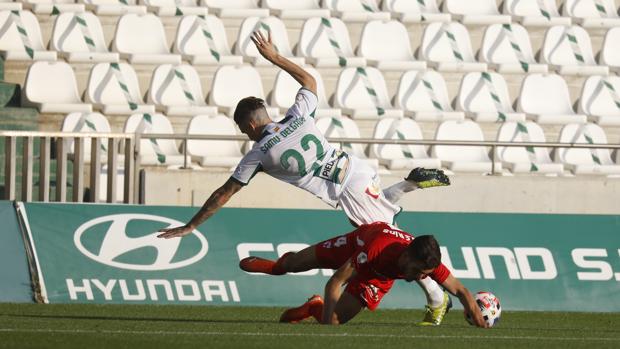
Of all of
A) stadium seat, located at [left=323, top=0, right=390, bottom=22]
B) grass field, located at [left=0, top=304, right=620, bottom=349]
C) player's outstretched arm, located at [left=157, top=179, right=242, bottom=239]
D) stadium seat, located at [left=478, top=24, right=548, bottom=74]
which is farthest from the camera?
stadium seat, located at [left=323, top=0, right=390, bottom=22]

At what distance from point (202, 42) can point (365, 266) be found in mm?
9288

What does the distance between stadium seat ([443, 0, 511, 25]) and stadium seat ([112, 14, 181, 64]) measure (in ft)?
14.9

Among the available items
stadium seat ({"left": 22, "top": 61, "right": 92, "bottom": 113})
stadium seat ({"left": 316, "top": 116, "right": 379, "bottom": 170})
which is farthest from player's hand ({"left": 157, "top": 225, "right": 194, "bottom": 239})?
stadium seat ({"left": 22, "top": 61, "right": 92, "bottom": 113})

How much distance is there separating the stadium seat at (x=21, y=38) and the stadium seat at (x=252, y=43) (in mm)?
2734

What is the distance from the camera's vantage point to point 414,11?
20219mm

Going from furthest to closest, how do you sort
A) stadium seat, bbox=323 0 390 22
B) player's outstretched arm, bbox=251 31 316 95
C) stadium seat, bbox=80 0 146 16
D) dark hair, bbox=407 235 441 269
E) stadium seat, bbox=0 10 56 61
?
1. stadium seat, bbox=323 0 390 22
2. stadium seat, bbox=80 0 146 16
3. stadium seat, bbox=0 10 56 61
4. player's outstretched arm, bbox=251 31 316 95
5. dark hair, bbox=407 235 441 269

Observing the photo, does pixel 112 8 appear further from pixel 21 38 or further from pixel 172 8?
pixel 21 38

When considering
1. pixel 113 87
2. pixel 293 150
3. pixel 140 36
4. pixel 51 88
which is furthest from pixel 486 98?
pixel 293 150

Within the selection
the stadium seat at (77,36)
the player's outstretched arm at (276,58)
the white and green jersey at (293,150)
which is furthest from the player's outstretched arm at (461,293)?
the stadium seat at (77,36)

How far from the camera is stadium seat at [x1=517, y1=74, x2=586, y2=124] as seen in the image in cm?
1925

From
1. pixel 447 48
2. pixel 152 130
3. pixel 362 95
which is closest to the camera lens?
pixel 152 130

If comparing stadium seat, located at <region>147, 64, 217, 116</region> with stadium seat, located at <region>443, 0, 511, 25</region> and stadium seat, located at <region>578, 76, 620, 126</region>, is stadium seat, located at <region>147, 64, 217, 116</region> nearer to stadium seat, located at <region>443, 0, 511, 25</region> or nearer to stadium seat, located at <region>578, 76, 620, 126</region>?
stadium seat, located at <region>443, 0, 511, 25</region>

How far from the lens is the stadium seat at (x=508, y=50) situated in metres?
19.8

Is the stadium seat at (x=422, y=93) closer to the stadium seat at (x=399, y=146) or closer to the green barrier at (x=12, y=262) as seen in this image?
the stadium seat at (x=399, y=146)
